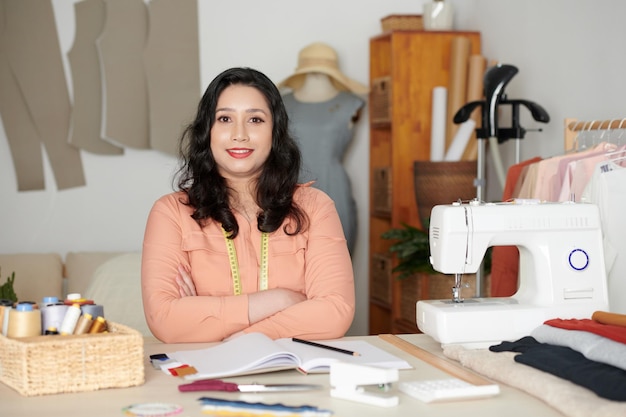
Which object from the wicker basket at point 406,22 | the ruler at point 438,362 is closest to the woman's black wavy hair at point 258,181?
the ruler at point 438,362

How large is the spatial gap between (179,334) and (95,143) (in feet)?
9.22

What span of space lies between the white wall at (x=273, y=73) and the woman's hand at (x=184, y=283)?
2.12 m

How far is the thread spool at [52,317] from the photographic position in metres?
1.70

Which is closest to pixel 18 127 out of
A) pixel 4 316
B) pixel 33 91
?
pixel 33 91

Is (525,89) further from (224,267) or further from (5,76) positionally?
(5,76)

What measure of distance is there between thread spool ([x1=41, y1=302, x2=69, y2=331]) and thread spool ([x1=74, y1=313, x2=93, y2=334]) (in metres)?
0.04

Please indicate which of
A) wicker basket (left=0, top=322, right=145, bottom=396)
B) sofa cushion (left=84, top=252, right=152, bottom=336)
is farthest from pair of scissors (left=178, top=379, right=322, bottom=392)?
sofa cushion (left=84, top=252, right=152, bottom=336)

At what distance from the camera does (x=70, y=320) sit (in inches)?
66.3

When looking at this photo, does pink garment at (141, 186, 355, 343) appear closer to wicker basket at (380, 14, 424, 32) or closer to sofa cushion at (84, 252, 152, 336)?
sofa cushion at (84, 252, 152, 336)

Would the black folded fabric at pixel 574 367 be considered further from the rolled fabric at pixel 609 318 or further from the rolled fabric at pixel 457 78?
the rolled fabric at pixel 457 78

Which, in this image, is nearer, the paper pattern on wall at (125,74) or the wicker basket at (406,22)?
the paper pattern on wall at (125,74)

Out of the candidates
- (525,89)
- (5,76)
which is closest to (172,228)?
(525,89)

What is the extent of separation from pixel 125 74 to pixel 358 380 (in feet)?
11.7

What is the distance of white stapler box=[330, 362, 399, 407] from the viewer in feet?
5.07
